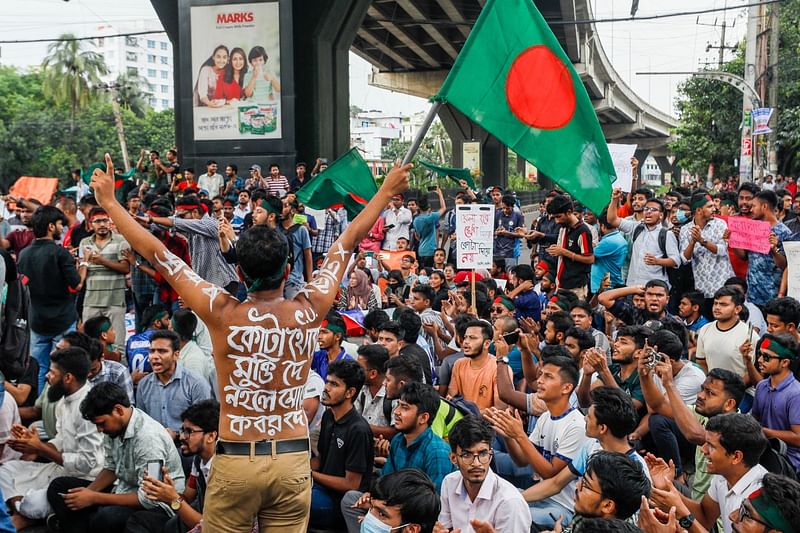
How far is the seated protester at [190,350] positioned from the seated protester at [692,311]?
14.1 feet

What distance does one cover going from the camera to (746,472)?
4406 millimetres

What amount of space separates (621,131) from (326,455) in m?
62.7

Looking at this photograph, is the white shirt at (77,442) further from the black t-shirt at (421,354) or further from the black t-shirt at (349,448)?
the black t-shirt at (421,354)

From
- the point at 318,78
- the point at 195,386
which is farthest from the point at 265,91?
the point at 195,386

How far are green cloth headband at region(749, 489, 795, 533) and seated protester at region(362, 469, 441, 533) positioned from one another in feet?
4.72

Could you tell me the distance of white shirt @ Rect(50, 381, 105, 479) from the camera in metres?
5.94

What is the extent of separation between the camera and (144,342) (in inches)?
305

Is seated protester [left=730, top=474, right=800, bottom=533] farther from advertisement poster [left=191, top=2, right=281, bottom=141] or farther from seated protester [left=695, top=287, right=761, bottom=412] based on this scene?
advertisement poster [left=191, top=2, right=281, bottom=141]

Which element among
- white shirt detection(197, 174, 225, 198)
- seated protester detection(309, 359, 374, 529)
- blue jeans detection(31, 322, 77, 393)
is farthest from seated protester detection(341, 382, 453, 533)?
white shirt detection(197, 174, 225, 198)

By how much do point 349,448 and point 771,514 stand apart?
103 inches

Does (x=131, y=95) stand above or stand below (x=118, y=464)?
above

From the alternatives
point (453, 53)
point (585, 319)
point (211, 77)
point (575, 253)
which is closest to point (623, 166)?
point (575, 253)

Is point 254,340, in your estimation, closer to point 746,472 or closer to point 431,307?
point 746,472

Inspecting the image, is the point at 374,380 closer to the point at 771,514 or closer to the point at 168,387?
the point at 168,387
